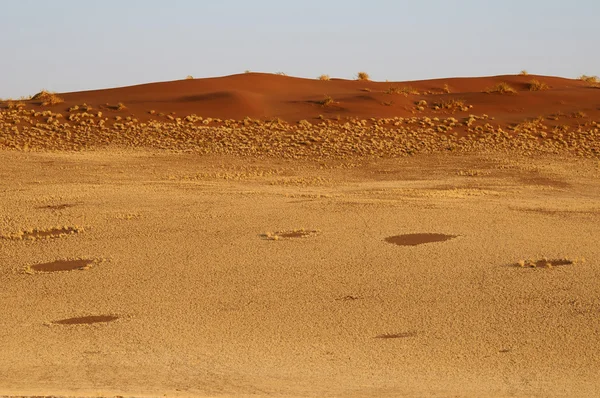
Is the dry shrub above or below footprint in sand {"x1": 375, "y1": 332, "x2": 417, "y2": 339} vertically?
above

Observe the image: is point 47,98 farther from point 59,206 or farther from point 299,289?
point 299,289

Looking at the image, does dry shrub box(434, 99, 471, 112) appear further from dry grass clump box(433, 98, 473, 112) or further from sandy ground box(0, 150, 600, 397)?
sandy ground box(0, 150, 600, 397)

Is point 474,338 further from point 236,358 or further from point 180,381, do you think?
point 180,381

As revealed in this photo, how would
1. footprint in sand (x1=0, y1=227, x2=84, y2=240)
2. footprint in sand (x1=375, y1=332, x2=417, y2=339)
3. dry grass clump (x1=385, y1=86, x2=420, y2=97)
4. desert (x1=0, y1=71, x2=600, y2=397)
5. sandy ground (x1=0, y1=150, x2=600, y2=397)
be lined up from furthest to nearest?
dry grass clump (x1=385, y1=86, x2=420, y2=97) → footprint in sand (x1=0, y1=227, x2=84, y2=240) → footprint in sand (x1=375, y1=332, x2=417, y2=339) → desert (x1=0, y1=71, x2=600, y2=397) → sandy ground (x1=0, y1=150, x2=600, y2=397)

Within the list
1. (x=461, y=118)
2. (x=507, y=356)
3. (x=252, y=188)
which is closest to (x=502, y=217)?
(x=252, y=188)

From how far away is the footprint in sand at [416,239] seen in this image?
58.0 ft

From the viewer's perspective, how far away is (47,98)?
40312 millimetres

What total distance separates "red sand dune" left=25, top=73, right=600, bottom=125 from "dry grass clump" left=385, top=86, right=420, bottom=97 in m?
0.51

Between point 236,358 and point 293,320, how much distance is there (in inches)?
76.2

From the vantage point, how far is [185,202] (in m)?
22.5

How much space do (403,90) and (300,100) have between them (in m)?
6.20

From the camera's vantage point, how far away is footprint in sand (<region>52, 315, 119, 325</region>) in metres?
12.9

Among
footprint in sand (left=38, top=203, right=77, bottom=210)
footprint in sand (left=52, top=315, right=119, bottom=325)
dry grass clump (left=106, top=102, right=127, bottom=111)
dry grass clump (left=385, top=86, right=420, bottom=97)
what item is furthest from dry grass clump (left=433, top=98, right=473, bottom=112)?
footprint in sand (left=52, top=315, right=119, bottom=325)

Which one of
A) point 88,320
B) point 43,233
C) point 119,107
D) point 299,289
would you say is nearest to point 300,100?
point 119,107
